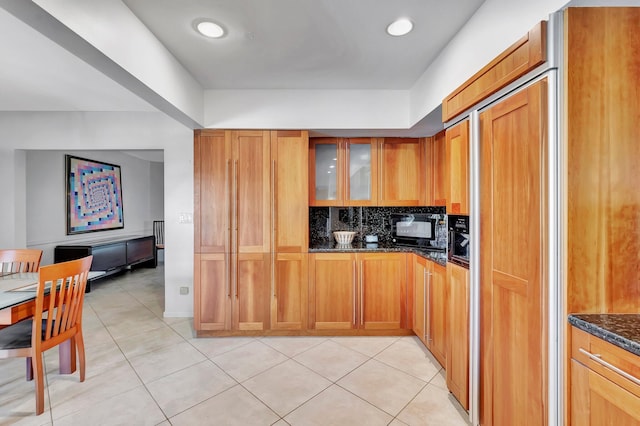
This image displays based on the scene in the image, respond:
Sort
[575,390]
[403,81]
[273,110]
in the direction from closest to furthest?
1. [575,390]
2. [403,81]
3. [273,110]

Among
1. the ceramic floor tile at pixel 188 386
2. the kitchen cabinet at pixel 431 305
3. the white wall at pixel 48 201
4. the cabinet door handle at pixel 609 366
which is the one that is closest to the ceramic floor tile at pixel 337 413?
the ceramic floor tile at pixel 188 386

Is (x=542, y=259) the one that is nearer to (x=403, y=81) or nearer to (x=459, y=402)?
(x=459, y=402)

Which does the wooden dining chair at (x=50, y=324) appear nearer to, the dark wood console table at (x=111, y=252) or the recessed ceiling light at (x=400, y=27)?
the dark wood console table at (x=111, y=252)

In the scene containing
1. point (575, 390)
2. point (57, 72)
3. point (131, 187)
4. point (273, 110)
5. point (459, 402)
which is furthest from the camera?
point (131, 187)

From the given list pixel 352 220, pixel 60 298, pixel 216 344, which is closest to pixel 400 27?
pixel 352 220

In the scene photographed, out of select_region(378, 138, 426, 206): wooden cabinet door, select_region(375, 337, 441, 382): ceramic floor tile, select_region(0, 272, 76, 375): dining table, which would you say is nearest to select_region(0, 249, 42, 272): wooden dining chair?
select_region(0, 272, 76, 375): dining table

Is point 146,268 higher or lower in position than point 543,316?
lower

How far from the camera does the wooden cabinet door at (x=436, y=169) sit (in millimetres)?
2928

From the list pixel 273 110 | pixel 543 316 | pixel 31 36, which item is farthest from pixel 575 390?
pixel 31 36

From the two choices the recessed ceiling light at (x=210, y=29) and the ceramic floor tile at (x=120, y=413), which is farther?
the recessed ceiling light at (x=210, y=29)

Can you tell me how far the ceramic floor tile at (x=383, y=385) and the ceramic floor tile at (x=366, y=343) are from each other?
24 centimetres

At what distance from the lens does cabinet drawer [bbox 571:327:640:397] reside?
852mm

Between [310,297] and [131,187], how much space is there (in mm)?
5218

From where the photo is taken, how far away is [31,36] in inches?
74.5
